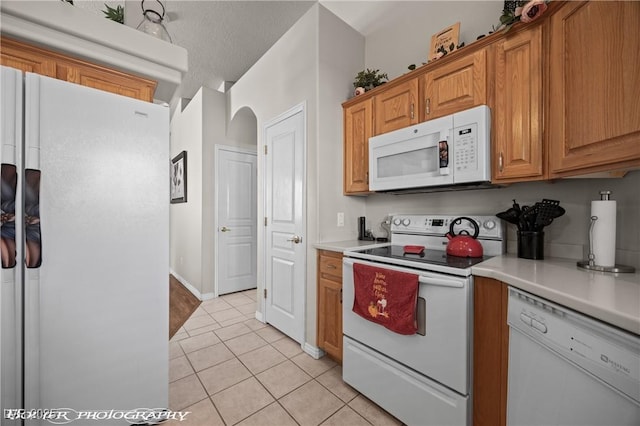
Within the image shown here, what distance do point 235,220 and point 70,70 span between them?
8.67 feet

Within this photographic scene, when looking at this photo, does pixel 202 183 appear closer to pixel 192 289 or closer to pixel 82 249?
pixel 192 289

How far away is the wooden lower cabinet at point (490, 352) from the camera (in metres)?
1.09

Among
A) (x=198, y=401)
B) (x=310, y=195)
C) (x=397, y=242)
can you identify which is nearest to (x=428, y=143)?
(x=397, y=242)

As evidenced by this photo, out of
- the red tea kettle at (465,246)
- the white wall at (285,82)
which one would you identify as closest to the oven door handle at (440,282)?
the red tea kettle at (465,246)

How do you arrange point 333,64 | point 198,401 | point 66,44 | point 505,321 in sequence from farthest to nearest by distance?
Answer: point 333,64 → point 198,401 → point 66,44 → point 505,321

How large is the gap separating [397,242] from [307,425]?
1.37 metres

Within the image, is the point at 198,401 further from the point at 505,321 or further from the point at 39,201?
the point at 505,321

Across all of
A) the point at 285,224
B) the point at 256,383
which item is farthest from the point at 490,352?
the point at 285,224

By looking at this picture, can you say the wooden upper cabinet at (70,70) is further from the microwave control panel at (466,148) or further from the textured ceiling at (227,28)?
the microwave control panel at (466,148)

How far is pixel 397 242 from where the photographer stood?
2.08 metres

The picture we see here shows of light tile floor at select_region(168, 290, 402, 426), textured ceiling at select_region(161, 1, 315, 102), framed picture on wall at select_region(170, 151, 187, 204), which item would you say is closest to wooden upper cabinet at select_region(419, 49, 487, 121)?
textured ceiling at select_region(161, 1, 315, 102)

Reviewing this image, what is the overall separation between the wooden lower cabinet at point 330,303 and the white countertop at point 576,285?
1.00m

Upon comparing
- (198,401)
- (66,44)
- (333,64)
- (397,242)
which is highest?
(333,64)

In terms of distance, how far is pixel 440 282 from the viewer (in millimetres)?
1225
